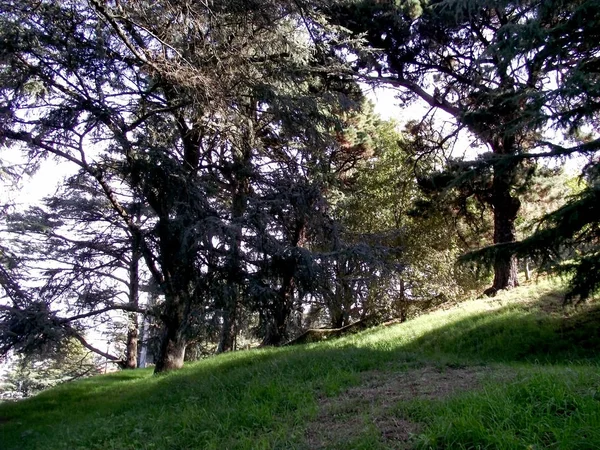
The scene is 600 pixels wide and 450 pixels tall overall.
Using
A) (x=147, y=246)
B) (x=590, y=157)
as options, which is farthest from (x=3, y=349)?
(x=590, y=157)

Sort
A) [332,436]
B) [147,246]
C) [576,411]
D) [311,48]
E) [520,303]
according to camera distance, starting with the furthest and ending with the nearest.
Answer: [520,303] → [311,48] → [147,246] → [332,436] → [576,411]

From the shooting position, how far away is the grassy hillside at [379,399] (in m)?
3.44

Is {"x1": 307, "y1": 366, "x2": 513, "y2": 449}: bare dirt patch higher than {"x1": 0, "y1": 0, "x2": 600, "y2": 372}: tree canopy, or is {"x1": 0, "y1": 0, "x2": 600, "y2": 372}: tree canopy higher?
{"x1": 0, "y1": 0, "x2": 600, "y2": 372}: tree canopy

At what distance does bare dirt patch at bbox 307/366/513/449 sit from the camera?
3.79 metres

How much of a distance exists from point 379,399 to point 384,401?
0.10 m

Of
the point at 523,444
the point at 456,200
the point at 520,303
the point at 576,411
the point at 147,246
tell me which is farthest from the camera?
the point at 456,200

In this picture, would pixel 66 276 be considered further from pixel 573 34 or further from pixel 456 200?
pixel 456 200

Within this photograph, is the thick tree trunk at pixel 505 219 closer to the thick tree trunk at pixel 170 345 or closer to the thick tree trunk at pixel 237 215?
the thick tree trunk at pixel 237 215

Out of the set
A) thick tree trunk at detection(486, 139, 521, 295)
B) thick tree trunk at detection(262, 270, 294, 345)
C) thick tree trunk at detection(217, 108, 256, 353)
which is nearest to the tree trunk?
thick tree trunk at detection(217, 108, 256, 353)

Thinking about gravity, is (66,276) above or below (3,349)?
above

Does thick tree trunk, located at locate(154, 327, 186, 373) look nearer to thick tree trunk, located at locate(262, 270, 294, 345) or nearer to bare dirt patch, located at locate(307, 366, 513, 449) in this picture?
thick tree trunk, located at locate(262, 270, 294, 345)

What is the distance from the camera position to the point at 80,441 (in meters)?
5.37

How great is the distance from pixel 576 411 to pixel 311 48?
808 cm

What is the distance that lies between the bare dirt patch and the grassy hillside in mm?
17
